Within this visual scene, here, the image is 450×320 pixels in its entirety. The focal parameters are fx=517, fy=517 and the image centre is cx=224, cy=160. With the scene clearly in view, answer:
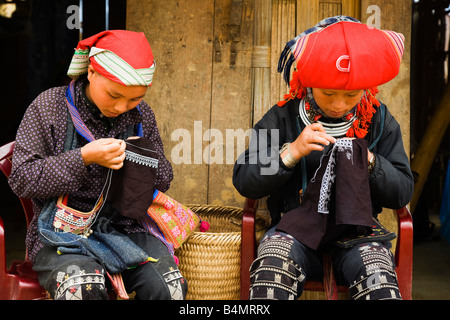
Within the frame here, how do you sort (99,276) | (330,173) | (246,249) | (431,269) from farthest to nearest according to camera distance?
1. (431,269)
2. (246,249)
3. (330,173)
4. (99,276)

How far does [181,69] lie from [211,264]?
1.39 metres

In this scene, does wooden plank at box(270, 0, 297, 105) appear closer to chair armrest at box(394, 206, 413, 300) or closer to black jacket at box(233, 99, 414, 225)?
black jacket at box(233, 99, 414, 225)

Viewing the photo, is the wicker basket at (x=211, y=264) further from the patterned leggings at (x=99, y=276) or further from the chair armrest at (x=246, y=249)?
the patterned leggings at (x=99, y=276)

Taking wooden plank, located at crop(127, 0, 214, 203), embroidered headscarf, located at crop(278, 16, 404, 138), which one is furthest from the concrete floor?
embroidered headscarf, located at crop(278, 16, 404, 138)

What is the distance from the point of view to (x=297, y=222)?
242cm

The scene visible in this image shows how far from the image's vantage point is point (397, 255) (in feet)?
8.25

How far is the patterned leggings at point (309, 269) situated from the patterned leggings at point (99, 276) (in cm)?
38

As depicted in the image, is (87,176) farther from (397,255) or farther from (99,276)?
(397,255)

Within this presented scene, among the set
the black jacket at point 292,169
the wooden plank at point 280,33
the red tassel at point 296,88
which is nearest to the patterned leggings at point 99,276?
the black jacket at point 292,169

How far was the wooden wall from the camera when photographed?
3447mm

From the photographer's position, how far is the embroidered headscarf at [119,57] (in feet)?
7.22

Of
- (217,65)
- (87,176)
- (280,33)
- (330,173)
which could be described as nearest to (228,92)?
(217,65)

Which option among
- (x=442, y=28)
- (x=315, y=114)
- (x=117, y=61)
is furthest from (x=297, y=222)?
(x=442, y=28)

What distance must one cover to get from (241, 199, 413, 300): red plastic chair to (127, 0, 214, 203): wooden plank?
40.8 inches
